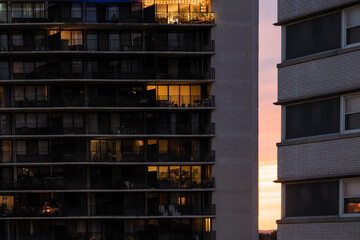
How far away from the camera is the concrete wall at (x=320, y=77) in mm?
21297

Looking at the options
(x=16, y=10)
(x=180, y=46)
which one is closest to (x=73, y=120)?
(x=16, y=10)

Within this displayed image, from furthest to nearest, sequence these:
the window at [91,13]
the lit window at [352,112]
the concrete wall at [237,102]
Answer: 1. the window at [91,13]
2. the concrete wall at [237,102]
3. the lit window at [352,112]

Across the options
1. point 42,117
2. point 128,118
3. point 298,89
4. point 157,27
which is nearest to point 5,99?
point 42,117

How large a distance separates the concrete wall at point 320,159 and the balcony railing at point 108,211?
114 feet

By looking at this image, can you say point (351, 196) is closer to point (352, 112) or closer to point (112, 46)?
point (352, 112)

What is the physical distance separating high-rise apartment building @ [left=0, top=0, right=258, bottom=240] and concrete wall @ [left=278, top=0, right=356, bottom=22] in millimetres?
33479

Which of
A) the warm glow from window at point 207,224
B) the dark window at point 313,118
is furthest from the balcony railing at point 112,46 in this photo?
the dark window at point 313,118

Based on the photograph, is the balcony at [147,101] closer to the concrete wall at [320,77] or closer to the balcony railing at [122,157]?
the balcony railing at [122,157]

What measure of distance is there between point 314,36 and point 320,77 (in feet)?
5.14

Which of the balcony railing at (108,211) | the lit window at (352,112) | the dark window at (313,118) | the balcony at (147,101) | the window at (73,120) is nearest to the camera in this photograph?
the lit window at (352,112)

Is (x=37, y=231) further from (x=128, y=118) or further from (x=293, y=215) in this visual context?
(x=293, y=215)

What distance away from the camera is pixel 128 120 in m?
A: 58.7

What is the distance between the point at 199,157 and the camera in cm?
5828

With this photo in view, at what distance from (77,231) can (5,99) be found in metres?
14.2
